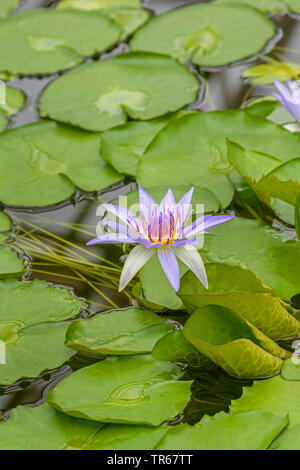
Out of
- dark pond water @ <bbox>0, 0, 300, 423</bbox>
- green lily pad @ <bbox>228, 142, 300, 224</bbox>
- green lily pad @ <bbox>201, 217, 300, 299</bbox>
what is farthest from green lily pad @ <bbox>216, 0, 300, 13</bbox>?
green lily pad @ <bbox>201, 217, 300, 299</bbox>

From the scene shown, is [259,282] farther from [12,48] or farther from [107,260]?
[12,48]

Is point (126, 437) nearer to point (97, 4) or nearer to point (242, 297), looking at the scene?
point (242, 297)

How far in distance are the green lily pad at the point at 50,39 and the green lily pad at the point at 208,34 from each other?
0.69 feet

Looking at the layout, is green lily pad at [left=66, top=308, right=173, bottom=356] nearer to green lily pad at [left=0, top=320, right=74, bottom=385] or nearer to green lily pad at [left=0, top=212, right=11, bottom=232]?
green lily pad at [left=0, top=320, right=74, bottom=385]

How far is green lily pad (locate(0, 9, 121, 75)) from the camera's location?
128 inches

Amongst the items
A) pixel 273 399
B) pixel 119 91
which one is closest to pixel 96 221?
pixel 119 91

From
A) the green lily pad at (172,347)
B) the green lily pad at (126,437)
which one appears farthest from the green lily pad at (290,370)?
the green lily pad at (126,437)

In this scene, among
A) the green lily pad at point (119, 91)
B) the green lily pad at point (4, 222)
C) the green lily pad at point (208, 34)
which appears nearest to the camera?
the green lily pad at point (4, 222)

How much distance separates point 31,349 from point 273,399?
2.34 ft

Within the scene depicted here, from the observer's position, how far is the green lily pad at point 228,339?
1.79 metres

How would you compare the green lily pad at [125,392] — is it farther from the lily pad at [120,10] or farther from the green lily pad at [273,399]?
the lily pad at [120,10]

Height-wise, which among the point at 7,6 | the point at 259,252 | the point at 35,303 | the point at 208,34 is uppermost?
the point at 7,6

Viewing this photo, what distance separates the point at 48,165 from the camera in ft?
8.77
